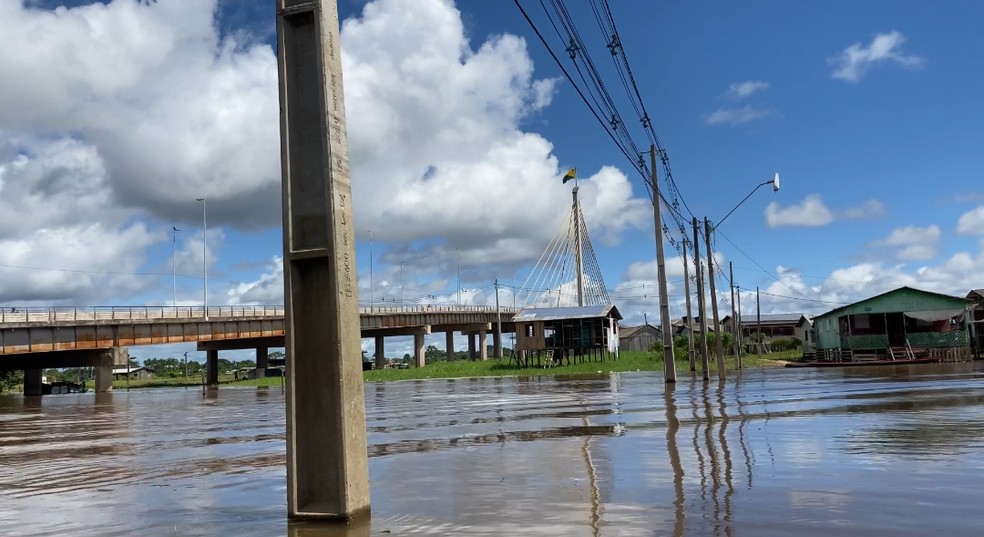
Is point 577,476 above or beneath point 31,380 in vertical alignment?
above

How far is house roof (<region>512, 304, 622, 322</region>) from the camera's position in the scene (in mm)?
59281

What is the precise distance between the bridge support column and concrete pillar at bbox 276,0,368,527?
89.8m

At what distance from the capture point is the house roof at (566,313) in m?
59.3

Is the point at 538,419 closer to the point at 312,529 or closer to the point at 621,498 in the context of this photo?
the point at 621,498

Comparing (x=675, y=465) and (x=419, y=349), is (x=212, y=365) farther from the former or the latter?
(x=675, y=465)

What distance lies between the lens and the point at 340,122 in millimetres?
6832

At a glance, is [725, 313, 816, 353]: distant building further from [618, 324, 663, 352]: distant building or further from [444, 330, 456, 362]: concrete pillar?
[444, 330, 456, 362]: concrete pillar

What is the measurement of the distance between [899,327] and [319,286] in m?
58.0

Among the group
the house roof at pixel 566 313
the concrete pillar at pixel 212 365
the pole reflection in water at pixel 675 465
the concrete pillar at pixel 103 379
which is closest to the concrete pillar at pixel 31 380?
the concrete pillar at pixel 103 379

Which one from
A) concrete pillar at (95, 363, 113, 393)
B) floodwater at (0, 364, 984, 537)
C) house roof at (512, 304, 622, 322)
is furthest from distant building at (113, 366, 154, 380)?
floodwater at (0, 364, 984, 537)

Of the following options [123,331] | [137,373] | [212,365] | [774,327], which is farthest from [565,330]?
[137,373]

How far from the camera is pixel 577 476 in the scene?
8.20 meters

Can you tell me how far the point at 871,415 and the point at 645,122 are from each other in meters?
18.1

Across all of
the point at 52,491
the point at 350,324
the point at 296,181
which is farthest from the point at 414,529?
the point at 52,491
